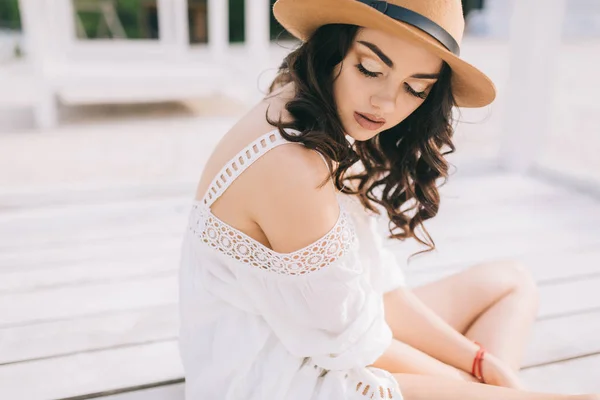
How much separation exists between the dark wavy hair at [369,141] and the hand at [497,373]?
0.33m

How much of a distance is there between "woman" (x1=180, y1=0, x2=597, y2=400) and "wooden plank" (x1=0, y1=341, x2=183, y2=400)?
30cm

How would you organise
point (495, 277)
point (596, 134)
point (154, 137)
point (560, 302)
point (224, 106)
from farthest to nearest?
point (224, 106) < point (596, 134) < point (154, 137) < point (560, 302) < point (495, 277)

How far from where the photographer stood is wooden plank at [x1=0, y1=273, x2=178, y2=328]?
155 cm

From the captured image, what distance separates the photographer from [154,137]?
383 cm

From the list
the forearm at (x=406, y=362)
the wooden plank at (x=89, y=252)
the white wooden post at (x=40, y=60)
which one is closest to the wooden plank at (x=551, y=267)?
the forearm at (x=406, y=362)

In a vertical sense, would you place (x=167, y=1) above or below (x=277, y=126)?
below

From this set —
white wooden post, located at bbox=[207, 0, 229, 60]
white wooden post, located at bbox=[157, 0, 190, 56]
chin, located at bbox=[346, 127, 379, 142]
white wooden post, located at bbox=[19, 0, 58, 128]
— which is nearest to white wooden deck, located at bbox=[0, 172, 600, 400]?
chin, located at bbox=[346, 127, 379, 142]

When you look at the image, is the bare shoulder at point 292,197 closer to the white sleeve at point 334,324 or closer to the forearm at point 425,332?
the white sleeve at point 334,324

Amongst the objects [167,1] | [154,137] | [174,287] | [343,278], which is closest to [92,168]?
[154,137]

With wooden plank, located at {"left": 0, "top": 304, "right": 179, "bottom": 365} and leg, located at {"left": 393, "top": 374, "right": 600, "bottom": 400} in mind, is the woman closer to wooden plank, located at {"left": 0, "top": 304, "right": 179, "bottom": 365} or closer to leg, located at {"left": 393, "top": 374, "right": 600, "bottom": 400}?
leg, located at {"left": 393, "top": 374, "right": 600, "bottom": 400}

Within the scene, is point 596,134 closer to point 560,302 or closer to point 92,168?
point 560,302

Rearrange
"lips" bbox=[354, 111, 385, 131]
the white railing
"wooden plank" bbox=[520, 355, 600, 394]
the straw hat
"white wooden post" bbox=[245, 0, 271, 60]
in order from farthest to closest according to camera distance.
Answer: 1. the white railing
2. "white wooden post" bbox=[245, 0, 271, 60]
3. "wooden plank" bbox=[520, 355, 600, 394]
4. "lips" bbox=[354, 111, 385, 131]
5. the straw hat

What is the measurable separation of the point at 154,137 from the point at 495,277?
117 inches

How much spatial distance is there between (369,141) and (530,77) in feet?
6.73
